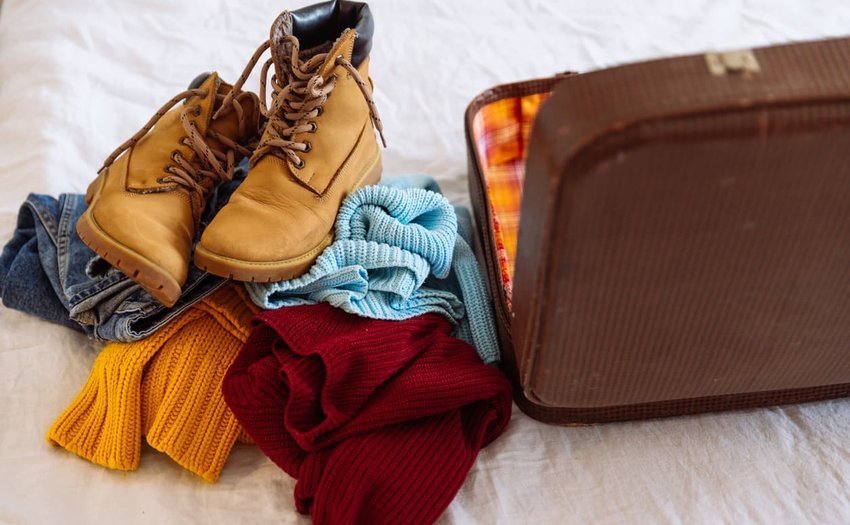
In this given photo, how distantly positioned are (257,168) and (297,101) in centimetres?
8

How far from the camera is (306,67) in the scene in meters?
0.78

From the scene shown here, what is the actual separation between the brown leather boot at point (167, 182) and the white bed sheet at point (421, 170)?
0.49 ft

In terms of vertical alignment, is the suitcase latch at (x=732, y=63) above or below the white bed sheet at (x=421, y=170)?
above

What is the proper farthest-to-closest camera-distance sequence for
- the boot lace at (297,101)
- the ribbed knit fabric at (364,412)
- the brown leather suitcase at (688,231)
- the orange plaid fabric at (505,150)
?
the orange plaid fabric at (505,150) < the boot lace at (297,101) < the ribbed knit fabric at (364,412) < the brown leather suitcase at (688,231)

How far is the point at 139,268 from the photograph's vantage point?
0.71m

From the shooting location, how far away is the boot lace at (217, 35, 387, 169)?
774 millimetres

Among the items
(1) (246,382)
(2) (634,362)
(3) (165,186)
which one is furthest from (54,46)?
(2) (634,362)

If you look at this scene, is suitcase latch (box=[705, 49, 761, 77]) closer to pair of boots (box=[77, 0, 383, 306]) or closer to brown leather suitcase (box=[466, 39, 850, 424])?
brown leather suitcase (box=[466, 39, 850, 424])

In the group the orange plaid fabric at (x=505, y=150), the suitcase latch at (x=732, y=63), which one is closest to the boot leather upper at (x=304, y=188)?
the orange plaid fabric at (x=505, y=150)

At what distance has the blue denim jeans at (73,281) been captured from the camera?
75cm

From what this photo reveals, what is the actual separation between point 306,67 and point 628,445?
49 centimetres

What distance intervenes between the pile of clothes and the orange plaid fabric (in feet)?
0.33

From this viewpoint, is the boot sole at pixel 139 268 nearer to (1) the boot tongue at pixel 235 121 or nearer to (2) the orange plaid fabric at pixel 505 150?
(1) the boot tongue at pixel 235 121

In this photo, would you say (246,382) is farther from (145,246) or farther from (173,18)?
(173,18)
